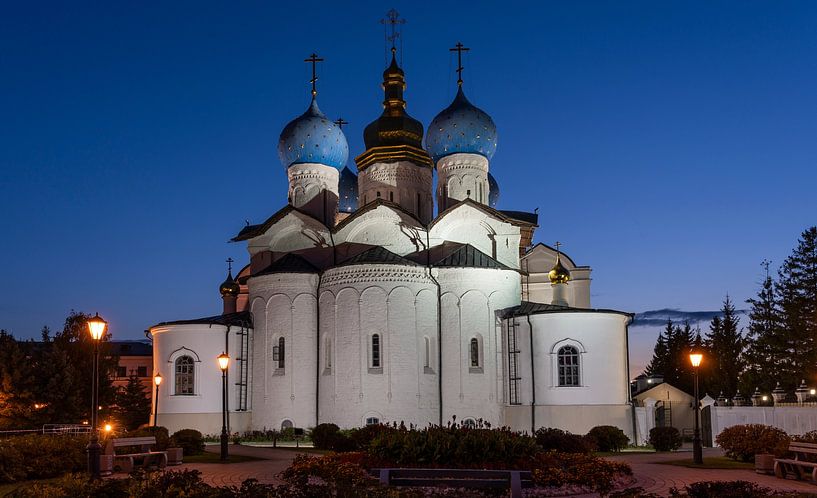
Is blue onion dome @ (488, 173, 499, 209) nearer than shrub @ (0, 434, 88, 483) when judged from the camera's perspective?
No

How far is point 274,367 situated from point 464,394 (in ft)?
24.1

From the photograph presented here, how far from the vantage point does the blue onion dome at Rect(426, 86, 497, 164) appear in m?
37.8

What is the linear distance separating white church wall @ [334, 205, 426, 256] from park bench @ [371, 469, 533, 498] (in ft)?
68.8

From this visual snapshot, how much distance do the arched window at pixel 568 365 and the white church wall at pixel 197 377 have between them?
12113mm

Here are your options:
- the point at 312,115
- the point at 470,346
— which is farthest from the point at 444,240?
the point at 312,115

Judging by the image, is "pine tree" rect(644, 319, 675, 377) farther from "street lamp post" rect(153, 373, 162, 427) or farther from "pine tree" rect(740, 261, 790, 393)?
"street lamp post" rect(153, 373, 162, 427)

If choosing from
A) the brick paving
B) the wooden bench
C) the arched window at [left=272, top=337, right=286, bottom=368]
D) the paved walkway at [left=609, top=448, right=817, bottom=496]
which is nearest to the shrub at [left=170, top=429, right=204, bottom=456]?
the brick paving

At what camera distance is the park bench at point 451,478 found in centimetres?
1355

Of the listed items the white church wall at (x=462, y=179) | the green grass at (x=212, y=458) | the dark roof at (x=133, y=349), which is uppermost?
the white church wall at (x=462, y=179)

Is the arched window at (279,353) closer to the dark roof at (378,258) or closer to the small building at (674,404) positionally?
the dark roof at (378,258)

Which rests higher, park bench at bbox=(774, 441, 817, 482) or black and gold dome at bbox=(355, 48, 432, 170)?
black and gold dome at bbox=(355, 48, 432, 170)

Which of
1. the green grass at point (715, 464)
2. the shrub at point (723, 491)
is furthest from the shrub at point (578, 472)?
the green grass at point (715, 464)

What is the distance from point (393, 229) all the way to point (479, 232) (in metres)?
3.59

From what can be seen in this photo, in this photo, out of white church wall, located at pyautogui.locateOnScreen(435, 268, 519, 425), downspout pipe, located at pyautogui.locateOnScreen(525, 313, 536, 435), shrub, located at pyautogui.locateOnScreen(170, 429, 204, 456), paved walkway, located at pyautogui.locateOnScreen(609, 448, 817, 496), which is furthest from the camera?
white church wall, located at pyautogui.locateOnScreen(435, 268, 519, 425)
